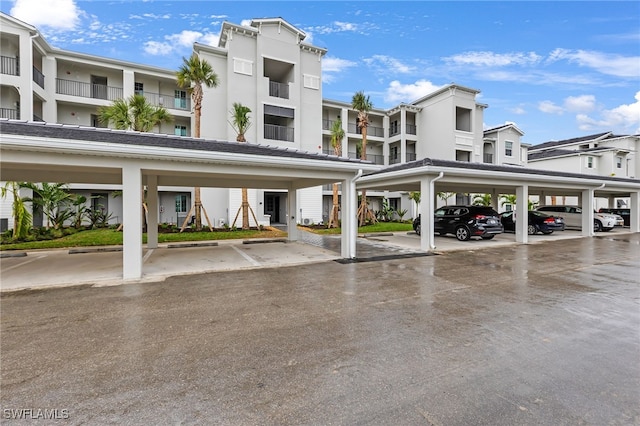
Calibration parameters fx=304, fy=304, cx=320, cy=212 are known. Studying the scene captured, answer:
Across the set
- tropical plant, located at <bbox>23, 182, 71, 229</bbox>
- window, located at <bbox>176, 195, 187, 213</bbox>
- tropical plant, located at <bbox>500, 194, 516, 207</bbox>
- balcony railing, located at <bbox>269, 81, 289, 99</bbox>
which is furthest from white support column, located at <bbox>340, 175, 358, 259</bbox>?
tropical plant, located at <bbox>500, 194, 516, 207</bbox>

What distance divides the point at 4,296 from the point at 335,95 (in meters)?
25.8

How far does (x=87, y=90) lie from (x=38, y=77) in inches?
97.1

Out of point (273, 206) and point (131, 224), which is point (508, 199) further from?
point (131, 224)

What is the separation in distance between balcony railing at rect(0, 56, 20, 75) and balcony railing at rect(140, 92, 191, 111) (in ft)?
19.4

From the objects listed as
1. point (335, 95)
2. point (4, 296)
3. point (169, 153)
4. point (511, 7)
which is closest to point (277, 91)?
point (335, 95)

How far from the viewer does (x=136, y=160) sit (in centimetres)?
711

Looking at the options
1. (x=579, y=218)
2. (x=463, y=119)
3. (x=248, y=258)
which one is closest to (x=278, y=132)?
(x=248, y=258)

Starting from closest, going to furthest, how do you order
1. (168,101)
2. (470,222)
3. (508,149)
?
1. (470,222)
2. (168,101)
3. (508,149)

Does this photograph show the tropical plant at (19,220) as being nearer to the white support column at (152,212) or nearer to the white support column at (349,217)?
the white support column at (152,212)

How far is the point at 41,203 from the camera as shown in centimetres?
1462

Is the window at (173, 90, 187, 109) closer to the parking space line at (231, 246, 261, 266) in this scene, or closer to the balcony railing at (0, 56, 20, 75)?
the balcony railing at (0, 56, 20, 75)

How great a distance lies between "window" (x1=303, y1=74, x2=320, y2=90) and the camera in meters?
22.1

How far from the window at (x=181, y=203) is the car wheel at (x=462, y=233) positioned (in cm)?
1733

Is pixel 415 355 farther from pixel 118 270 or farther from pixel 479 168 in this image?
pixel 479 168
